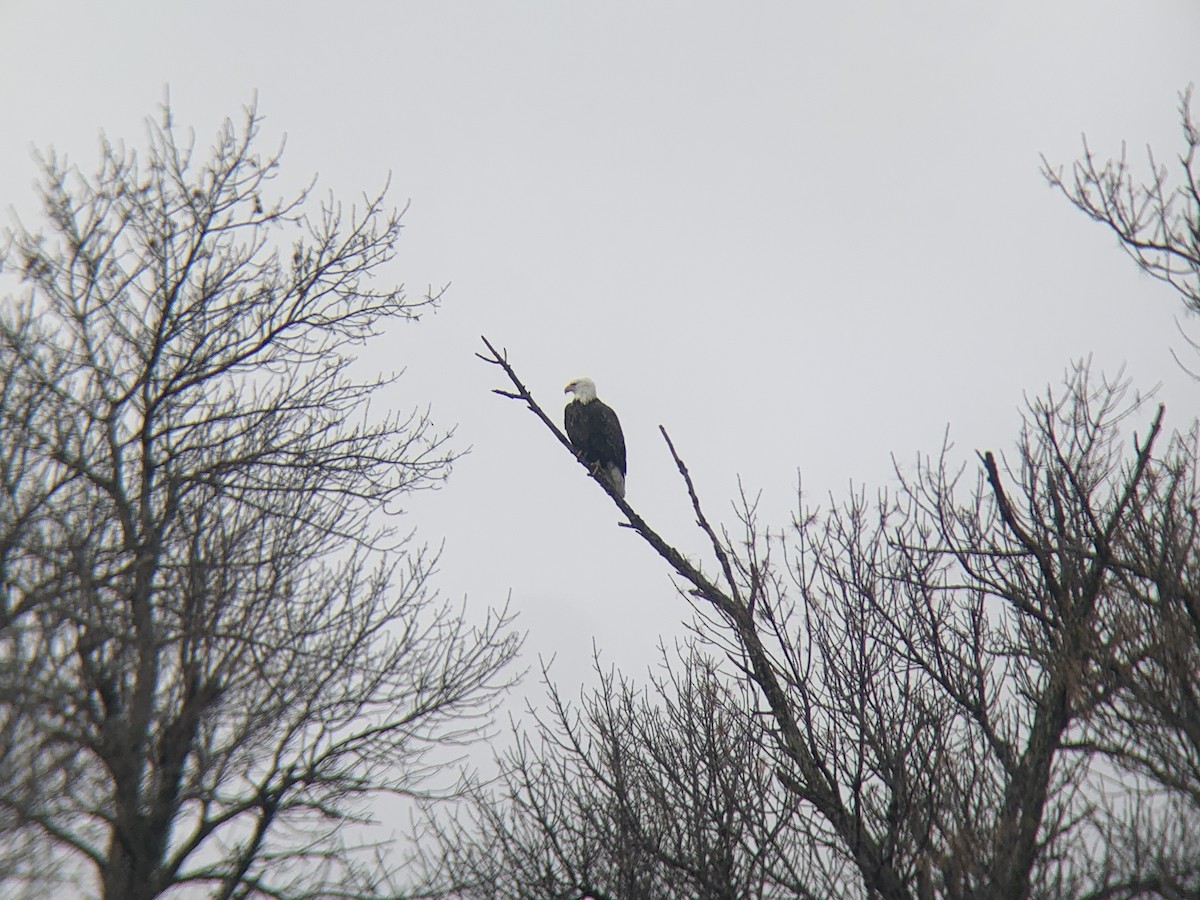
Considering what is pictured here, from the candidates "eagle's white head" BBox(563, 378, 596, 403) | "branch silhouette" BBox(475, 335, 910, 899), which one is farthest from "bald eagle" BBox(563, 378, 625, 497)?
"branch silhouette" BBox(475, 335, 910, 899)

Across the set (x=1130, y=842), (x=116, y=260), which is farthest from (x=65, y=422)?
(x=1130, y=842)

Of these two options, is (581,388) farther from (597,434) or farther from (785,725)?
(785,725)

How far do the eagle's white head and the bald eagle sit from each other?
0.08 ft

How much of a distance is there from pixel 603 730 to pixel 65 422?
4.79 m

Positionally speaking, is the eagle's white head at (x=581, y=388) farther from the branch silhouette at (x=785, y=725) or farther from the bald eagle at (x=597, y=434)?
the branch silhouette at (x=785, y=725)

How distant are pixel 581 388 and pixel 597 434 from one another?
894 mm

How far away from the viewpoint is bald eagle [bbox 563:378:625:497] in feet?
33.2

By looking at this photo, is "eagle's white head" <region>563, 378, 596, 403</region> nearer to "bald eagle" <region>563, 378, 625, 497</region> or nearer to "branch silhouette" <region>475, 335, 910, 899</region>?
"bald eagle" <region>563, 378, 625, 497</region>

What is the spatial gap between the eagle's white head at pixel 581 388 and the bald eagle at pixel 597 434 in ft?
0.08

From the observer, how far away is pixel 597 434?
33.3 feet

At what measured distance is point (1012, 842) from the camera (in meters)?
4.63

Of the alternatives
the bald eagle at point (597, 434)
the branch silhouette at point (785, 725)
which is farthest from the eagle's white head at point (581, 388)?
the branch silhouette at point (785, 725)

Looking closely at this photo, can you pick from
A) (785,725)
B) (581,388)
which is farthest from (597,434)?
(785,725)

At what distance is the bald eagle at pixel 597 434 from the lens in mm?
10125
